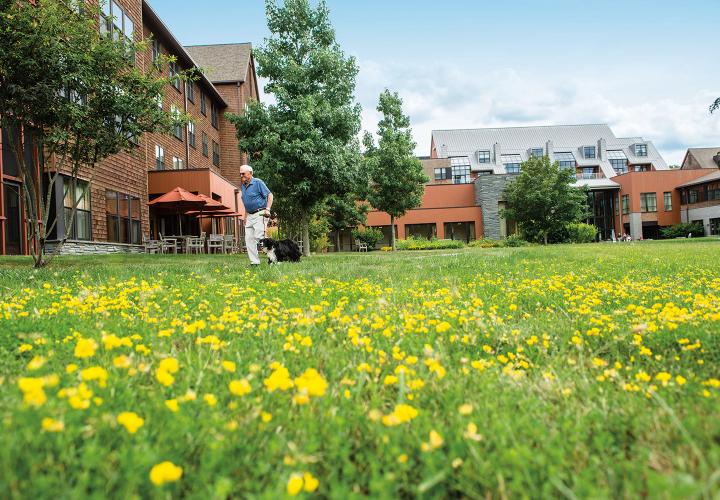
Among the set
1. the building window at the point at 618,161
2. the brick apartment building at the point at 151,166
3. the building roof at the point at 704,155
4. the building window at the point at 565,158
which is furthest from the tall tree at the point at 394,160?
the building roof at the point at 704,155

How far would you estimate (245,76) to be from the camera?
118 ft

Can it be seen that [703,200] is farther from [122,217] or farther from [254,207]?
[254,207]

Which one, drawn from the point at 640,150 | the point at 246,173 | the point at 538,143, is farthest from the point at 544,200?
the point at 640,150

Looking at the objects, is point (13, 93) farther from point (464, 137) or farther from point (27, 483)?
point (464, 137)

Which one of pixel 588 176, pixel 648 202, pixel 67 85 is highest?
pixel 588 176

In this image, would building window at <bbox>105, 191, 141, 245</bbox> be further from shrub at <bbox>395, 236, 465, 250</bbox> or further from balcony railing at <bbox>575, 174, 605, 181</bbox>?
balcony railing at <bbox>575, 174, 605, 181</bbox>

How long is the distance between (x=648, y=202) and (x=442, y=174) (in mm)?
25055

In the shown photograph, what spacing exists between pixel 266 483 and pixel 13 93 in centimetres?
1001

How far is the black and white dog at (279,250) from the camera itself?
1116 cm

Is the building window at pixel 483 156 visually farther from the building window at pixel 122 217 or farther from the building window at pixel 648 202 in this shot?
the building window at pixel 122 217

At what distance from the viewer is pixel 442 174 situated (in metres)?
68.8

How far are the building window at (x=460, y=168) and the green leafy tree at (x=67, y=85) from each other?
60.9m

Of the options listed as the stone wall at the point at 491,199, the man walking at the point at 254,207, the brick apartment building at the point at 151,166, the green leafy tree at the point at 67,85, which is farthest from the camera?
the stone wall at the point at 491,199

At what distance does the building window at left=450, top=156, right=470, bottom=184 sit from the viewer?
6844cm
